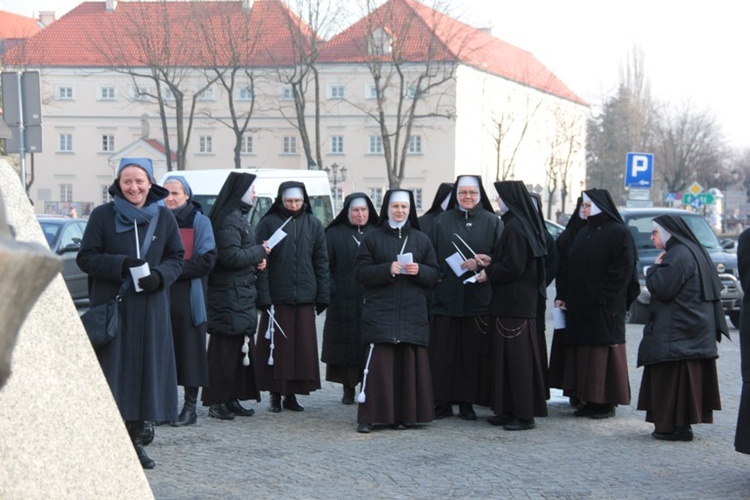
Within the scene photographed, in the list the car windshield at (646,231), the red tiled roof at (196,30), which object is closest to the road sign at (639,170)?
the car windshield at (646,231)

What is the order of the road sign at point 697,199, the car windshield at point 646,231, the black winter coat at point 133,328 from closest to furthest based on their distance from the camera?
the black winter coat at point 133,328, the car windshield at point 646,231, the road sign at point 697,199

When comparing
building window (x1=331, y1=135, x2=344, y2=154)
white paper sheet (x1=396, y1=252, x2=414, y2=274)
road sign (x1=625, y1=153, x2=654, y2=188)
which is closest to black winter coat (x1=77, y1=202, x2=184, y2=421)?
white paper sheet (x1=396, y1=252, x2=414, y2=274)

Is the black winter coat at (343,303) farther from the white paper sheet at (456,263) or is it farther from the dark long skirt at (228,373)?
the white paper sheet at (456,263)

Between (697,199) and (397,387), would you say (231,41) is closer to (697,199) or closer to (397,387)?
(697,199)

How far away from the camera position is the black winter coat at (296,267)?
11.1 meters

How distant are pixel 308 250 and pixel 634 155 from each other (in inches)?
668

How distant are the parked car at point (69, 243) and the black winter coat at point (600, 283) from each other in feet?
35.9

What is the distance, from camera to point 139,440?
8.30 meters

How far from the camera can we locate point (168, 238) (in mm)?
8242

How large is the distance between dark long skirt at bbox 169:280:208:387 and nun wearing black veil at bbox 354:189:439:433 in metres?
1.35

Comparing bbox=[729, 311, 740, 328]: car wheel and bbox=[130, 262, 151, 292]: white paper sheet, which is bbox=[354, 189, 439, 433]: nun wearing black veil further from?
bbox=[729, 311, 740, 328]: car wheel

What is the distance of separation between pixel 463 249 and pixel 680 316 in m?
2.19

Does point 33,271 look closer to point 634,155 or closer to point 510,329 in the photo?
point 510,329

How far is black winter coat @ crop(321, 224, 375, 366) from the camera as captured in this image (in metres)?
11.4
